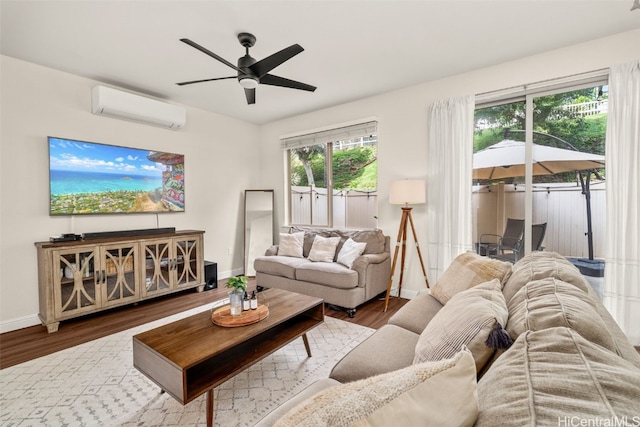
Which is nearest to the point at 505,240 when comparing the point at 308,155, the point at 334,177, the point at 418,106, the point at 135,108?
the point at 418,106

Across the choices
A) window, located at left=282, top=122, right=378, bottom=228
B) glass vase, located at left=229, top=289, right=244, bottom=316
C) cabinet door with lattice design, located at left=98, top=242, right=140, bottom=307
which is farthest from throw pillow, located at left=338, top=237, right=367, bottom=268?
cabinet door with lattice design, located at left=98, top=242, right=140, bottom=307

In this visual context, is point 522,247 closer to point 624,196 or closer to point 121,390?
point 624,196

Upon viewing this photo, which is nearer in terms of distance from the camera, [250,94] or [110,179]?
[250,94]

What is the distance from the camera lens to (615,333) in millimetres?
936

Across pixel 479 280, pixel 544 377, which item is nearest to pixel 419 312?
pixel 479 280

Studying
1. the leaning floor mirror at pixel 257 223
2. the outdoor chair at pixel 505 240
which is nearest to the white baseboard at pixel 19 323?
the leaning floor mirror at pixel 257 223

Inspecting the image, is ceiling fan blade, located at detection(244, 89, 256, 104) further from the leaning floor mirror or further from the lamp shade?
the leaning floor mirror

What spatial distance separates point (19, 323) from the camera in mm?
2863

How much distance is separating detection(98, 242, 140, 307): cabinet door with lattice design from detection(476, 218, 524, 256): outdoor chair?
4.13 m

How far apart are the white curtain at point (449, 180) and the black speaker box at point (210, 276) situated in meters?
3.04

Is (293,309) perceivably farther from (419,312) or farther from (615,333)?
(615,333)

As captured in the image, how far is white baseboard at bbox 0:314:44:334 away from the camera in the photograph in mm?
2785

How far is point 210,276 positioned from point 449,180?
352 cm

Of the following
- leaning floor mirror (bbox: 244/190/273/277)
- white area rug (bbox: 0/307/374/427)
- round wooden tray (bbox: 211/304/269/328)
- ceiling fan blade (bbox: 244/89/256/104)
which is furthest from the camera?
leaning floor mirror (bbox: 244/190/273/277)
